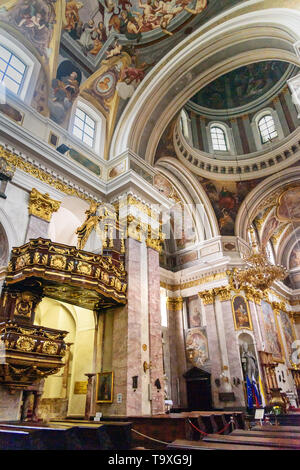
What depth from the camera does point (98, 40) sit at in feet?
37.5

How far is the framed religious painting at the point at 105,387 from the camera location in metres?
8.40

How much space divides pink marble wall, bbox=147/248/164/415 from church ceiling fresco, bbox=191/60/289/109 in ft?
40.3

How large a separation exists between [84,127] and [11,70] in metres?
3.24

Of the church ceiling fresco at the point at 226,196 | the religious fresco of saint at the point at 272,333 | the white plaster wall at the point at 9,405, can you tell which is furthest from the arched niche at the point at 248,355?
the white plaster wall at the point at 9,405

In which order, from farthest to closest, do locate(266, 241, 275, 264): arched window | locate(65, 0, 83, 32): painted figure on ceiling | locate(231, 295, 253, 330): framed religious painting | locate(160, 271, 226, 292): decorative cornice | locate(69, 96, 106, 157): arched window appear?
locate(266, 241, 275, 264): arched window < locate(160, 271, 226, 292): decorative cornice < locate(231, 295, 253, 330): framed religious painting < locate(69, 96, 106, 157): arched window < locate(65, 0, 83, 32): painted figure on ceiling

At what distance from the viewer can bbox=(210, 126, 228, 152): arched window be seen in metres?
19.3

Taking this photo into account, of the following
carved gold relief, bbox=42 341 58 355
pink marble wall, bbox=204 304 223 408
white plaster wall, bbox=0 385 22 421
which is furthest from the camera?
pink marble wall, bbox=204 304 223 408

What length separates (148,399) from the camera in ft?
28.6

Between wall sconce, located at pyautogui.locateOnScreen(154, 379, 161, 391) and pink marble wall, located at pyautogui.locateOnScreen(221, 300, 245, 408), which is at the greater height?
pink marble wall, located at pyautogui.locateOnScreen(221, 300, 245, 408)

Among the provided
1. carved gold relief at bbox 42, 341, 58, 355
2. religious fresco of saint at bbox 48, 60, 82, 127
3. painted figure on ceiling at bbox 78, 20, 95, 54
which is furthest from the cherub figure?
carved gold relief at bbox 42, 341, 58, 355

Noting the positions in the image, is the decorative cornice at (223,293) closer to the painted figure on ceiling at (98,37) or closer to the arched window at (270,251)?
the arched window at (270,251)

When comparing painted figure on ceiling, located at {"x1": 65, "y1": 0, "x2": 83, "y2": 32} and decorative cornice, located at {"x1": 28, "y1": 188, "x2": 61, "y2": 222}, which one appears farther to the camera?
painted figure on ceiling, located at {"x1": 65, "y1": 0, "x2": 83, "y2": 32}

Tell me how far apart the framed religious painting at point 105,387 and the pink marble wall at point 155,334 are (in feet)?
4.16

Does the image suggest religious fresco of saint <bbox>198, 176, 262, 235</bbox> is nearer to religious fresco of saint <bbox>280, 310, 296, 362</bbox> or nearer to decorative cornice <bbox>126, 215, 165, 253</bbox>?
decorative cornice <bbox>126, 215, 165, 253</bbox>
